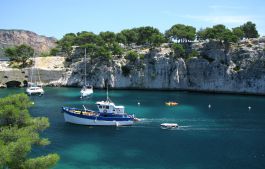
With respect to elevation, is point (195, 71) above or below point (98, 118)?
above

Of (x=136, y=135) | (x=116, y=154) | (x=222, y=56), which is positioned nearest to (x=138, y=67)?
(x=222, y=56)

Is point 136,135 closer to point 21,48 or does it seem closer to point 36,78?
point 36,78

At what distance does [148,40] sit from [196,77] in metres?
31.3

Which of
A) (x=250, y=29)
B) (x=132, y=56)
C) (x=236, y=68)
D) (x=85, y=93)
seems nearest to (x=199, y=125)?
(x=85, y=93)

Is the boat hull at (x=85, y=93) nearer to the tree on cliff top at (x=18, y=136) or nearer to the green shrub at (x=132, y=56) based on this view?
the green shrub at (x=132, y=56)

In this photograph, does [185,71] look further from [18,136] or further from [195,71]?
[18,136]

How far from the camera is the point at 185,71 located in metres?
138

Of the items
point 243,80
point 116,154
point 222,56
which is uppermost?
point 222,56

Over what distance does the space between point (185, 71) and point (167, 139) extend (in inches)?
3028

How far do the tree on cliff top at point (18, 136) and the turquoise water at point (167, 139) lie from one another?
59.9 ft

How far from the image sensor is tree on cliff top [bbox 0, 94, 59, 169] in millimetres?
25750

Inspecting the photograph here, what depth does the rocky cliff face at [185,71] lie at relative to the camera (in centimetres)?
12838

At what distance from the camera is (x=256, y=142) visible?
62.3 metres

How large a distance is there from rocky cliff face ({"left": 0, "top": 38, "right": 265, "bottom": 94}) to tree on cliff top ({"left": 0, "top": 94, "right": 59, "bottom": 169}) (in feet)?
352
